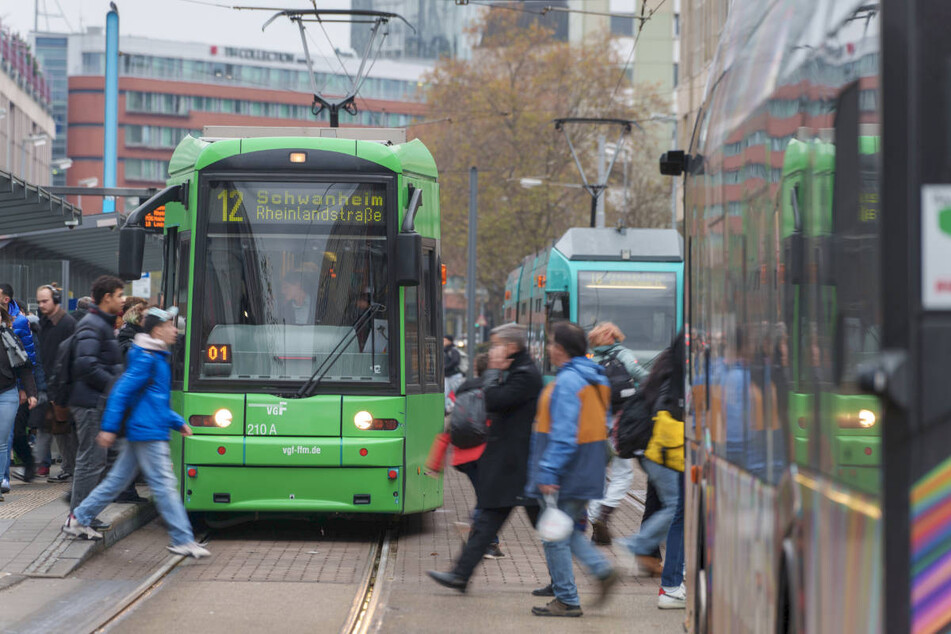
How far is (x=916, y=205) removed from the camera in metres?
2.71

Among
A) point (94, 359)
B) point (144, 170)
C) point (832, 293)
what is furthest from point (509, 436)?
point (144, 170)

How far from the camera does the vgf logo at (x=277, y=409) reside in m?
11.0

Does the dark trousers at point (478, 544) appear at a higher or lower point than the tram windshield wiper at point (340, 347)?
lower

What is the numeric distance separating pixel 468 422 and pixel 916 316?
693cm

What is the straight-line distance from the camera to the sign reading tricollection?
2680 millimetres

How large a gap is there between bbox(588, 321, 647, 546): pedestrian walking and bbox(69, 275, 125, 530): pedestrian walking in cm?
335

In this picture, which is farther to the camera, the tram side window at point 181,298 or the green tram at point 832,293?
the tram side window at point 181,298

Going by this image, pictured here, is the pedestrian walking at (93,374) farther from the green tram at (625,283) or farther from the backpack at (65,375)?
the green tram at (625,283)

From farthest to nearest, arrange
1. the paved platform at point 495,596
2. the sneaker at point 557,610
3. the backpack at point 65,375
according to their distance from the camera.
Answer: the backpack at point 65,375 → the sneaker at point 557,610 → the paved platform at point 495,596

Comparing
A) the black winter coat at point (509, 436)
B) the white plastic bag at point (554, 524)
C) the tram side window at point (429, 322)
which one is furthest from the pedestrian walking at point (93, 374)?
the white plastic bag at point (554, 524)

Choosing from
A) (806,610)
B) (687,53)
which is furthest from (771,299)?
(687,53)

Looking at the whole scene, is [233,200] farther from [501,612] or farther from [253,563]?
[501,612]

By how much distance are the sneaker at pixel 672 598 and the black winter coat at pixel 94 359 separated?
166 inches

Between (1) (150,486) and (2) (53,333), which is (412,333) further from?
(2) (53,333)
